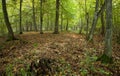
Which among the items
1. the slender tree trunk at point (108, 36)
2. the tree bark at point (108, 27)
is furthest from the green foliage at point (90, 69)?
the tree bark at point (108, 27)

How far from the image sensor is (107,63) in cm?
950

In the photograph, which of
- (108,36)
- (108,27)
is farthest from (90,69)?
(108,27)

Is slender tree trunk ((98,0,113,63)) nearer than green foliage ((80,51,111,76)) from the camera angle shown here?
No

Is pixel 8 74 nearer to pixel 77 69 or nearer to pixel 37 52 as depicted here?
pixel 37 52

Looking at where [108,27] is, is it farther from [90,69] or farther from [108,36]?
[90,69]

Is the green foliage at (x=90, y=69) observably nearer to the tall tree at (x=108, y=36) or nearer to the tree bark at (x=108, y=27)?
the tall tree at (x=108, y=36)

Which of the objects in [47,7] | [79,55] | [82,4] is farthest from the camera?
[82,4]

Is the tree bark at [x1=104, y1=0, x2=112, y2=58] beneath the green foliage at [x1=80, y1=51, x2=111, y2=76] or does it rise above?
above

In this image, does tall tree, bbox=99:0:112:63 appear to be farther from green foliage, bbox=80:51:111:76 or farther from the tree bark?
green foliage, bbox=80:51:111:76

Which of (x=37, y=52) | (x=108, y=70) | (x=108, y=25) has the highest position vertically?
(x=108, y=25)

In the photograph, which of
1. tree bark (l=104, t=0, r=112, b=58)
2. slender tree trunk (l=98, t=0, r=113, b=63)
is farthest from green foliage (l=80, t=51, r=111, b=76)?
tree bark (l=104, t=0, r=112, b=58)

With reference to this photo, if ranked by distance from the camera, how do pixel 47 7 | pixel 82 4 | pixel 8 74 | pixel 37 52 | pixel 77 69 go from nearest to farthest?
pixel 8 74, pixel 77 69, pixel 37 52, pixel 47 7, pixel 82 4

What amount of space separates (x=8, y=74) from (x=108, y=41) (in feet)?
20.2

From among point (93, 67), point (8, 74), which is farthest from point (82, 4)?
point (8, 74)
